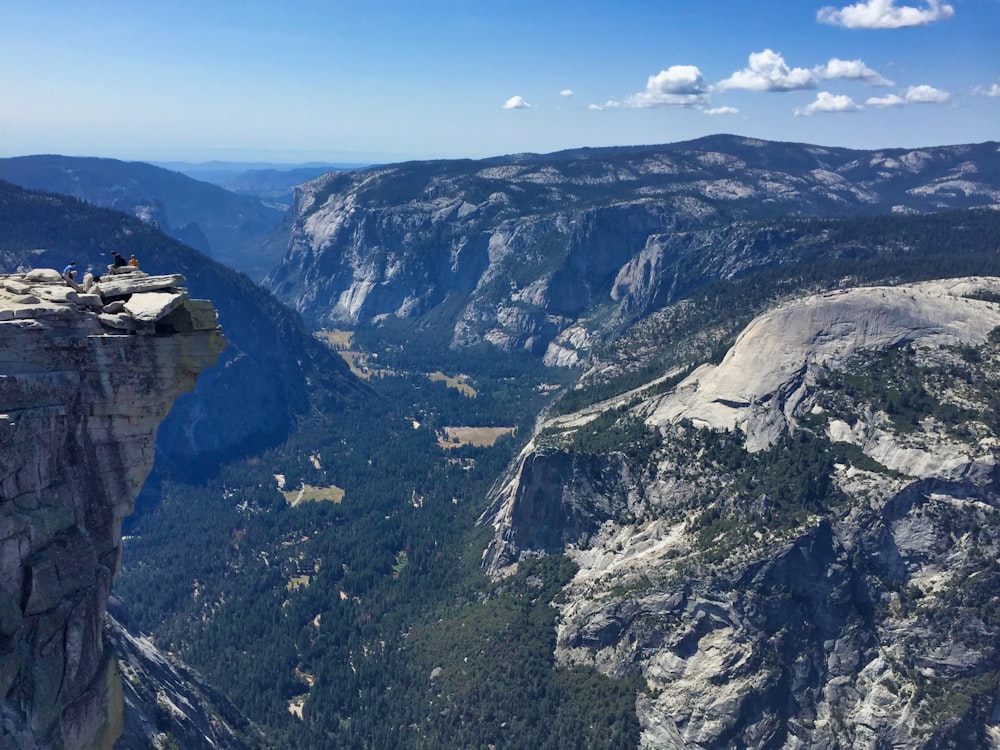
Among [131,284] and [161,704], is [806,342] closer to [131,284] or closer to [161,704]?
[161,704]

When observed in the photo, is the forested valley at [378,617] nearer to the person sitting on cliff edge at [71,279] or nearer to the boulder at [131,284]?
the person sitting on cliff edge at [71,279]

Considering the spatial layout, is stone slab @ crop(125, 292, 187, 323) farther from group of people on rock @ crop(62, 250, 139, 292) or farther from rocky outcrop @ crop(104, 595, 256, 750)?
rocky outcrop @ crop(104, 595, 256, 750)

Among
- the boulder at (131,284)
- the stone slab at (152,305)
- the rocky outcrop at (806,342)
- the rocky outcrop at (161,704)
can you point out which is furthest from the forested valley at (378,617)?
the stone slab at (152,305)

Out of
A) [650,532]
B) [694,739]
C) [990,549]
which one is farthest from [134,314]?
[990,549]

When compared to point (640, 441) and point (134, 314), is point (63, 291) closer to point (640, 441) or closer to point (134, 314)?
point (134, 314)

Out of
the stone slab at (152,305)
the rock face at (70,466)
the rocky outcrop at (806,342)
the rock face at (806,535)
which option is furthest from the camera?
the rocky outcrop at (806,342)

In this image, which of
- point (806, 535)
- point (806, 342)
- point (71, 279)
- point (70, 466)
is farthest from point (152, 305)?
point (806, 342)

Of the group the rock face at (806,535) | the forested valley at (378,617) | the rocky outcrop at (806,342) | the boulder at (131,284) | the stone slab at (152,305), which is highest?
the boulder at (131,284)
